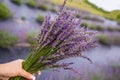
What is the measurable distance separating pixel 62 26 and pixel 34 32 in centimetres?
106

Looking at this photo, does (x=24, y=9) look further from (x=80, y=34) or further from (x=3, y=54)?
(x=80, y=34)

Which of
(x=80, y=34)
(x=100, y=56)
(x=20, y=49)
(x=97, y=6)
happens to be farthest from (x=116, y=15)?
(x=80, y=34)

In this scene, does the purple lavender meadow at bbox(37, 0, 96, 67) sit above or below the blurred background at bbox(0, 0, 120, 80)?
above

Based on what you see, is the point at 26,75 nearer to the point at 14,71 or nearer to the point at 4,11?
the point at 14,71

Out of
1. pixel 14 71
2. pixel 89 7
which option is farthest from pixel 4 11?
pixel 14 71

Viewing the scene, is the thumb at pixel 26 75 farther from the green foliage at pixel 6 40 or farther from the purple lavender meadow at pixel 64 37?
the green foliage at pixel 6 40

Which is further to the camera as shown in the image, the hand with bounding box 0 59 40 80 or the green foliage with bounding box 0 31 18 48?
the green foliage with bounding box 0 31 18 48

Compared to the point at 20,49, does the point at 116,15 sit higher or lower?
higher

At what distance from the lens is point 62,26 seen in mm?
1154

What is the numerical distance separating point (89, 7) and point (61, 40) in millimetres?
1218

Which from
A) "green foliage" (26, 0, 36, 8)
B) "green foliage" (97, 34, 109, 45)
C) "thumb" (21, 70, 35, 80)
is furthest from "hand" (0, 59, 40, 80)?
"green foliage" (97, 34, 109, 45)

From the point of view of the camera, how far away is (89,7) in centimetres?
235

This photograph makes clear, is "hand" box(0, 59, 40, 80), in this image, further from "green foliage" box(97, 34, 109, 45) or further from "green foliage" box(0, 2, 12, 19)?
"green foliage" box(97, 34, 109, 45)

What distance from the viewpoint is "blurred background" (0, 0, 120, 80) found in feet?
7.01
